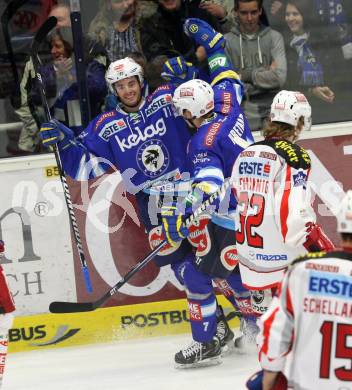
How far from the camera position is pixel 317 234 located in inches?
147

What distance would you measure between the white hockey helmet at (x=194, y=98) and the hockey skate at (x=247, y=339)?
3.39 feet

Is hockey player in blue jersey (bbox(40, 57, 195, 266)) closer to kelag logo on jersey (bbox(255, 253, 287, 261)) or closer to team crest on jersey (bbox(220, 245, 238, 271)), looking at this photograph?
team crest on jersey (bbox(220, 245, 238, 271))

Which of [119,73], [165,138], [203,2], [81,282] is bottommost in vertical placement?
[81,282]

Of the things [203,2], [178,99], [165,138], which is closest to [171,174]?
[165,138]

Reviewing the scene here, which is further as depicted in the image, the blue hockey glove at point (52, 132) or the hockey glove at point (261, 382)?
the blue hockey glove at point (52, 132)

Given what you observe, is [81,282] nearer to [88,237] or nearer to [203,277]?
[88,237]

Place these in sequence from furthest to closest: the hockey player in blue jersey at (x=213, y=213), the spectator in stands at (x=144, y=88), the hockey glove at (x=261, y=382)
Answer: the spectator in stands at (x=144, y=88) → the hockey player in blue jersey at (x=213, y=213) → the hockey glove at (x=261, y=382)

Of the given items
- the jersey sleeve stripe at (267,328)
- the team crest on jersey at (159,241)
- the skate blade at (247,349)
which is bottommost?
the skate blade at (247,349)

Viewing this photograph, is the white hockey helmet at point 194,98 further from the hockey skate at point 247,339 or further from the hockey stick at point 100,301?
the hockey skate at point 247,339

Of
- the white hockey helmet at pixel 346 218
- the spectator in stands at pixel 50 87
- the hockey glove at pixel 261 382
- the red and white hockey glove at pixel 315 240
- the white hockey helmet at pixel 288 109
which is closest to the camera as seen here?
the white hockey helmet at pixel 346 218

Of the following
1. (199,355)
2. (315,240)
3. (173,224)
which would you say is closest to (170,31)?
(173,224)

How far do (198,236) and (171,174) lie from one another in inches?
15.1

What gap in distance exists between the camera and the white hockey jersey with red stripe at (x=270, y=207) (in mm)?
3734

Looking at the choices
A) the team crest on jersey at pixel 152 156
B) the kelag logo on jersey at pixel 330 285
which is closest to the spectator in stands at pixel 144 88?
the team crest on jersey at pixel 152 156
